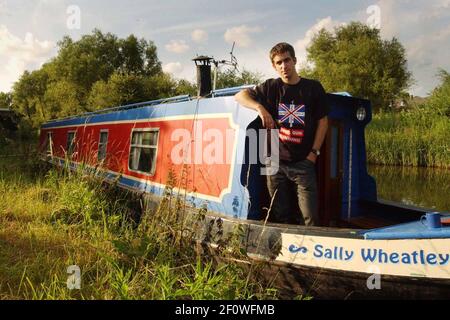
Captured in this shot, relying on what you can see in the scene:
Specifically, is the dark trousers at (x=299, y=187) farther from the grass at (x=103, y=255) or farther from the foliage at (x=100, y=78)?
the foliage at (x=100, y=78)

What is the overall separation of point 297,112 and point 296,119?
0.21 feet

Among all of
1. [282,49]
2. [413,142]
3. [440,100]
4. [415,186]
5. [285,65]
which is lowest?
[415,186]

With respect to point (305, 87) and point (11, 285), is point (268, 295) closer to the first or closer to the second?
Result: point (305, 87)

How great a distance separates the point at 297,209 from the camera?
3.98 m

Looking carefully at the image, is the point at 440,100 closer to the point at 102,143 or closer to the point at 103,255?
the point at 102,143

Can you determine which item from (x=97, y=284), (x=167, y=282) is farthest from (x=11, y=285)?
(x=167, y=282)

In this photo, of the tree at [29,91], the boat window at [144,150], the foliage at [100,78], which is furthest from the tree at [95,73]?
the boat window at [144,150]

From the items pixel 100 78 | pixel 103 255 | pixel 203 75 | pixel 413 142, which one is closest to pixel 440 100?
pixel 413 142

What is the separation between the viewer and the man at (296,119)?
134 inches

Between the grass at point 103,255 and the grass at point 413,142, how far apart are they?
12879mm

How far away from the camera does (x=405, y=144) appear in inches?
595

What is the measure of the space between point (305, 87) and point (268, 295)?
1885 millimetres

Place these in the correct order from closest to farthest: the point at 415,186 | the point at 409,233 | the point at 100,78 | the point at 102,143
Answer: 1. the point at 409,233
2. the point at 102,143
3. the point at 415,186
4. the point at 100,78
